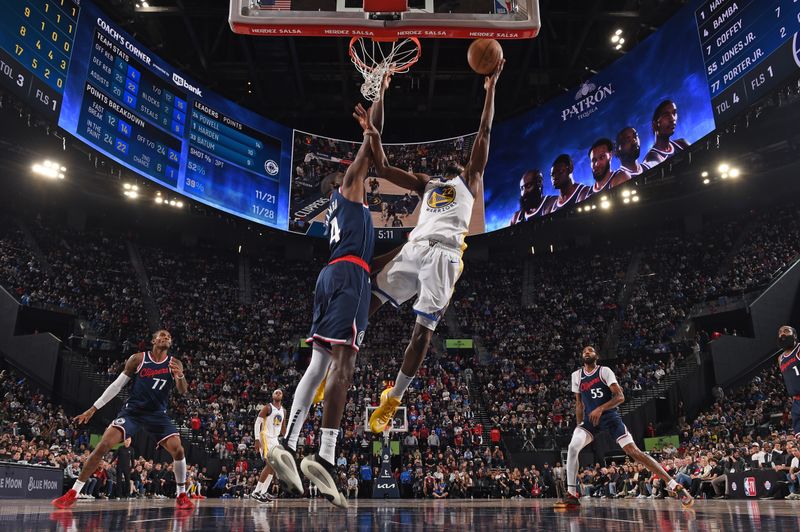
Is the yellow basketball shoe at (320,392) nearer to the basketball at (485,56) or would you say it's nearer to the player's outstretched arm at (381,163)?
the player's outstretched arm at (381,163)

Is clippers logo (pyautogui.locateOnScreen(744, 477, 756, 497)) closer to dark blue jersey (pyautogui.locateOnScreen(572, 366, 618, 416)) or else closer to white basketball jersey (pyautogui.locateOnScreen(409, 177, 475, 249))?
dark blue jersey (pyautogui.locateOnScreen(572, 366, 618, 416))

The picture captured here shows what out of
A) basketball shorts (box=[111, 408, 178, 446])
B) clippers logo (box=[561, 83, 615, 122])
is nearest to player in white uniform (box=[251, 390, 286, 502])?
basketball shorts (box=[111, 408, 178, 446])

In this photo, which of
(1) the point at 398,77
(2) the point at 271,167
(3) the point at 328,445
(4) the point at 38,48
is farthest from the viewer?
(1) the point at 398,77

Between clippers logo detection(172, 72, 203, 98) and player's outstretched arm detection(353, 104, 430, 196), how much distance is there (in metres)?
18.9

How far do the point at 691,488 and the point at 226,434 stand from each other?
43.4 feet

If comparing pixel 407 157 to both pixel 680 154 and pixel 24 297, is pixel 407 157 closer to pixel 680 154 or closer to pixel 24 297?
pixel 680 154

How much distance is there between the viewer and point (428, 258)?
5.48 m

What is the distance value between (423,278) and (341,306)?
1.09 metres

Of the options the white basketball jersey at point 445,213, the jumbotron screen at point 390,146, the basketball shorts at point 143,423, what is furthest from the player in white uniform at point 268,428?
the jumbotron screen at point 390,146

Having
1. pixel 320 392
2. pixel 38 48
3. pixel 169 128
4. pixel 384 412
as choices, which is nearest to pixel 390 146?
pixel 169 128

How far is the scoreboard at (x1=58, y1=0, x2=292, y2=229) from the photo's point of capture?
18.3 metres

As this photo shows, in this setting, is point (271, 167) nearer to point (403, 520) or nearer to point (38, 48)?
point (38, 48)

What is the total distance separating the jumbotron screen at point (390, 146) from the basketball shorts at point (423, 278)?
14371 millimetres

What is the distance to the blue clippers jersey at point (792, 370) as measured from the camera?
744 cm
